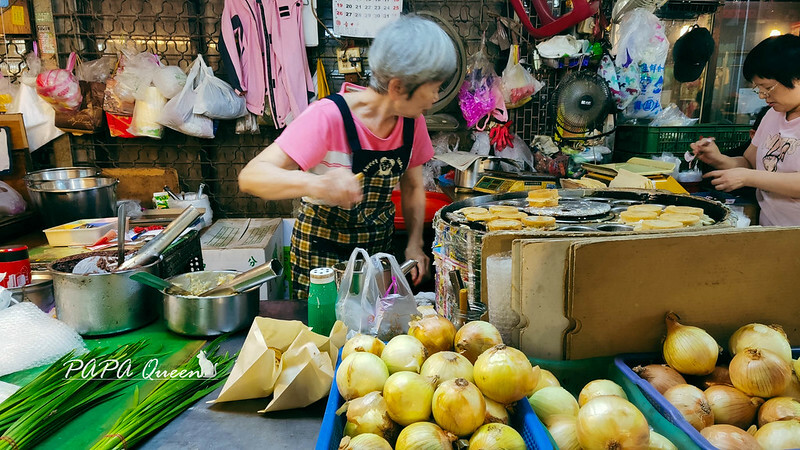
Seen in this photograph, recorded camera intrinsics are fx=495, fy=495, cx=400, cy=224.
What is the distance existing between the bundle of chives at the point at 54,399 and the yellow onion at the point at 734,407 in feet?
4.76

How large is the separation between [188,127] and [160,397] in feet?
10.2

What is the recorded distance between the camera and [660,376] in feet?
3.63

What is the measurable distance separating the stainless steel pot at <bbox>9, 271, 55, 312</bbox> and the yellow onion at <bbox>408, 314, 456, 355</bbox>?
151 centimetres

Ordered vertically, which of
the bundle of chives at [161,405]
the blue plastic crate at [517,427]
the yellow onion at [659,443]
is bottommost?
the bundle of chives at [161,405]

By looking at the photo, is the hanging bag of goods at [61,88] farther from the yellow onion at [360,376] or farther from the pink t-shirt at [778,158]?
the pink t-shirt at [778,158]

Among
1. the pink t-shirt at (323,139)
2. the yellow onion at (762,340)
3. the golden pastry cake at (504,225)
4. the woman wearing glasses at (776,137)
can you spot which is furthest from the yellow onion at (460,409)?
the woman wearing glasses at (776,137)

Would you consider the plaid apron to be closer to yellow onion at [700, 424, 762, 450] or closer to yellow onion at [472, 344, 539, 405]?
yellow onion at [472, 344, 539, 405]

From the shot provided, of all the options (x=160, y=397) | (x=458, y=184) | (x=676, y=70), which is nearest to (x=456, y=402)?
(x=160, y=397)

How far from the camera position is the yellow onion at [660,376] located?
1088 millimetres

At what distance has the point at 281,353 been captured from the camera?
1379 millimetres

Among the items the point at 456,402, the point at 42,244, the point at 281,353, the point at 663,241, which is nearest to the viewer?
the point at 456,402

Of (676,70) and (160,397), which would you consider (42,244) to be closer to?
(160,397)

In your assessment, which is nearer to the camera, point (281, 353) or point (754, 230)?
point (754, 230)

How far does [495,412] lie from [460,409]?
0.31ft
